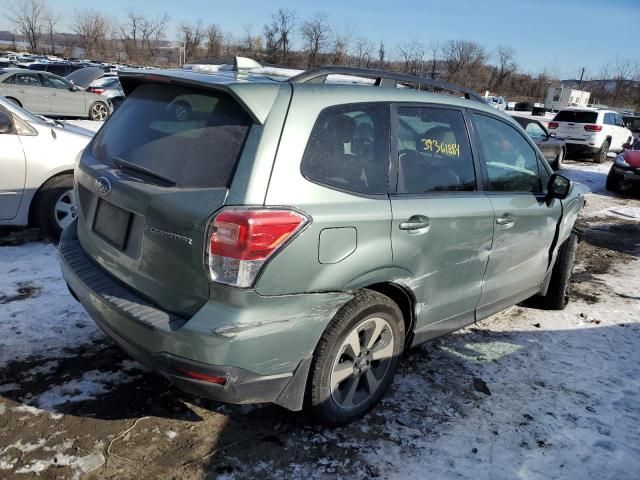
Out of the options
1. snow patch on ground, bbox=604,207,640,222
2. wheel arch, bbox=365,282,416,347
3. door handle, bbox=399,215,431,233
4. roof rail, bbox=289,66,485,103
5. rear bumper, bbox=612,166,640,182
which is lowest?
snow patch on ground, bbox=604,207,640,222

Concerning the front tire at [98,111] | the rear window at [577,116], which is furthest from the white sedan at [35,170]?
the rear window at [577,116]

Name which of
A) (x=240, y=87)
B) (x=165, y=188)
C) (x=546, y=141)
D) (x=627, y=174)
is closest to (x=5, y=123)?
(x=165, y=188)

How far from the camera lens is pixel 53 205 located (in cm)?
517

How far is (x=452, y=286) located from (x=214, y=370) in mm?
1623

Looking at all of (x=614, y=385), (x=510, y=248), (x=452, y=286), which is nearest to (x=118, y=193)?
(x=452, y=286)

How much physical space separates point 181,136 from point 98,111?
1709 centimetres

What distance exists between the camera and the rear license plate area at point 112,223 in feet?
8.36

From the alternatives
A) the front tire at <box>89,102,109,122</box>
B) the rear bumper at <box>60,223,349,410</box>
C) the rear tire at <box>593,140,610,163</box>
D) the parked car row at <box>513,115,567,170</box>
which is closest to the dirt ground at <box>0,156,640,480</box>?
the rear bumper at <box>60,223,349,410</box>

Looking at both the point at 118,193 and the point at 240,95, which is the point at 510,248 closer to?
the point at 240,95

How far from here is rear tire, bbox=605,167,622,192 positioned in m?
12.0

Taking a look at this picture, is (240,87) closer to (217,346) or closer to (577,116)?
(217,346)

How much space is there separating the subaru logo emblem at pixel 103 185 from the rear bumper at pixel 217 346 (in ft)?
Answer: 1.56

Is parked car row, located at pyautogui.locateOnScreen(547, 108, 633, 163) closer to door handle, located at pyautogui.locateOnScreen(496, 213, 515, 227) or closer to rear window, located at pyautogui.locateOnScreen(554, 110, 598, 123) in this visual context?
rear window, located at pyautogui.locateOnScreen(554, 110, 598, 123)

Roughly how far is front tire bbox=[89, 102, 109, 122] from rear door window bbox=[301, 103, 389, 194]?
55.6 feet
